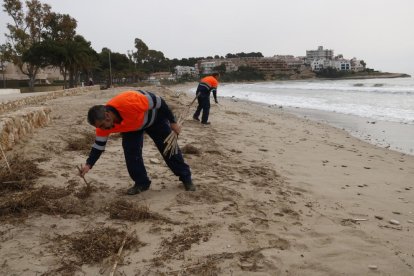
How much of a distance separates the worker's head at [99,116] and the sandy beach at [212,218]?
828 mm

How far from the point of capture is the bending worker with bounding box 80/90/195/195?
318 centimetres

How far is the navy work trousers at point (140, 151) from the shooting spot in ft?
12.0

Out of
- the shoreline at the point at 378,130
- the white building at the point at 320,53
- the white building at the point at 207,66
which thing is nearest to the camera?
the shoreline at the point at 378,130

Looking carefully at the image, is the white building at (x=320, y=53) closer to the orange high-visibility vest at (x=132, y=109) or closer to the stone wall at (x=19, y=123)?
the stone wall at (x=19, y=123)

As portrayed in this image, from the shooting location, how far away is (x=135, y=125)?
3.43 m

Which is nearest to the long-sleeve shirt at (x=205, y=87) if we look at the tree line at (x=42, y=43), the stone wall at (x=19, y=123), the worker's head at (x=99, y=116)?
the stone wall at (x=19, y=123)

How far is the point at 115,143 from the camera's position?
6086 millimetres

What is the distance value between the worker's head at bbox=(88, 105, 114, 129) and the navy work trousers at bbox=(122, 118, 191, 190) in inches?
20.7

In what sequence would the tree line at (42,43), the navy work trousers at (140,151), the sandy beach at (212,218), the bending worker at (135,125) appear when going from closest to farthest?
the sandy beach at (212,218), the bending worker at (135,125), the navy work trousers at (140,151), the tree line at (42,43)

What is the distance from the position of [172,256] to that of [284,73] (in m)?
114

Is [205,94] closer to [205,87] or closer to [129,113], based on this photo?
[205,87]

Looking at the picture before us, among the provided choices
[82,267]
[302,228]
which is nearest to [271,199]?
[302,228]

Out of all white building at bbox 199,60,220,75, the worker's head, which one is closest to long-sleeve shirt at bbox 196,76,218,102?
the worker's head

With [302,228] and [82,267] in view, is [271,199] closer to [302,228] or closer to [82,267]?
[302,228]
